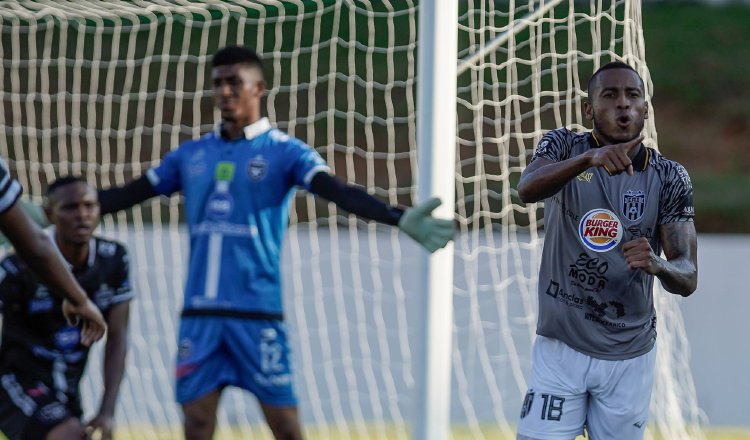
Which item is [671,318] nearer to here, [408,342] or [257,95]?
[408,342]

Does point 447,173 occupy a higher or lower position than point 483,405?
higher

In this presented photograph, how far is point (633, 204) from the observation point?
4211 mm

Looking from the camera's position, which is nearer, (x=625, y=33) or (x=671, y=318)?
(x=625, y=33)

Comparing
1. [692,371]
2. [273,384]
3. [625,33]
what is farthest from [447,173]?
[692,371]

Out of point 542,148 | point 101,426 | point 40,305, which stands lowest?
point 101,426

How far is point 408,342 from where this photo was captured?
8336 mm

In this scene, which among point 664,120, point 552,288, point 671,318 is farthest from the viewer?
point 664,120

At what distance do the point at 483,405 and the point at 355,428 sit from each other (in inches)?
35.2

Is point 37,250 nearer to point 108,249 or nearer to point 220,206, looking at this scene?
point 220,206

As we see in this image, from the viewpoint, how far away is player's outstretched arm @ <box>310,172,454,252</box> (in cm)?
421

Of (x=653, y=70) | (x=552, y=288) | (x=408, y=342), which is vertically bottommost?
(x=408, y=342)

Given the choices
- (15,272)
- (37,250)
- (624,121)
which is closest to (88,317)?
(37,250)

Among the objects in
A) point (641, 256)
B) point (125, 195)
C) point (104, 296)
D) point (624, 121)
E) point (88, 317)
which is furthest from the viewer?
point (125, 195)

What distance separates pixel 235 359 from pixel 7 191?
1.90m
